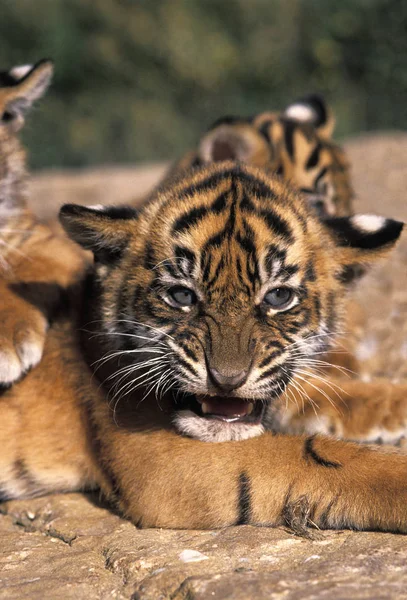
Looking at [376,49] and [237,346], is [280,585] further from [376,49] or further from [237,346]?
[376,49]

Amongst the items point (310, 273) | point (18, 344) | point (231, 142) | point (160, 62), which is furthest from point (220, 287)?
point (160, 62)

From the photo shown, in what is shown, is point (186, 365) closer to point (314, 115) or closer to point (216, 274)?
point (216, 274)

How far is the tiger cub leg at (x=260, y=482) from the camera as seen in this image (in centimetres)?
253

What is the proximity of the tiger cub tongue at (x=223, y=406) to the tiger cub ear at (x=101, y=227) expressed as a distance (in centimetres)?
63

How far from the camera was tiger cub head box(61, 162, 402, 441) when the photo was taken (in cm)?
255

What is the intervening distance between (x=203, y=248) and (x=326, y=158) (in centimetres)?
201

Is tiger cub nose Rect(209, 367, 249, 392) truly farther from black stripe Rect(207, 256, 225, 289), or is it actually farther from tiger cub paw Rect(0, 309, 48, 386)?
tiger cub paw Rect(0, 309, 48, 386)

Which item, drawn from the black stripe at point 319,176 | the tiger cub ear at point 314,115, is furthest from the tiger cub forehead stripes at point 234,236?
the tiger cub ear at point 314,115

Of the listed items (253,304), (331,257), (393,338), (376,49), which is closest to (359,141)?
(376,49)

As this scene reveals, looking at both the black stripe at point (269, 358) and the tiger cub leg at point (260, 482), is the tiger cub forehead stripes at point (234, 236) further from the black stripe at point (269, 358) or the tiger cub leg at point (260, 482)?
the tiger cub leg at point (260, 482)

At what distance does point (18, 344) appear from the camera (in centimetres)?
309

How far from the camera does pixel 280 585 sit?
209cm

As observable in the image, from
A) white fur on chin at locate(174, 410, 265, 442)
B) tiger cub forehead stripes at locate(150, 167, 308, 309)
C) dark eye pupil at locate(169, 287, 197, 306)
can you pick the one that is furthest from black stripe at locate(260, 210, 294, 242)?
white fur on chin at locate(174, 410, 265, 442)

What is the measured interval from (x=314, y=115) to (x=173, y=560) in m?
3.08
